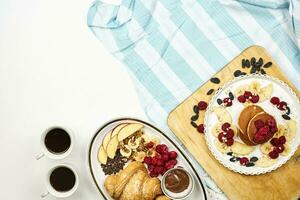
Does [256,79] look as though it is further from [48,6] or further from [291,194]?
[48,6]

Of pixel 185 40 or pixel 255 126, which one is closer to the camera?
pixel 255 126

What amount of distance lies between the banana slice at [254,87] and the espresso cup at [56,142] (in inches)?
15.5

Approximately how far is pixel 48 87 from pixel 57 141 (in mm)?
137

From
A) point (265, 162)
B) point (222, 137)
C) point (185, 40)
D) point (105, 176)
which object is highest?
point (185, 40)

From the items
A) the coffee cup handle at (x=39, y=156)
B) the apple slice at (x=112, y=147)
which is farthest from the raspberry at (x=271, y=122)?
the coffee cup handle at (x=39, y=156)

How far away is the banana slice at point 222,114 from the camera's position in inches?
45.7

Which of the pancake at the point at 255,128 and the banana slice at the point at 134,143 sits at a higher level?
the banana slice at the point at 134,143

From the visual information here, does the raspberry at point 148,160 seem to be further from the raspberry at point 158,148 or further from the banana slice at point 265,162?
the banana slice at point 265,162

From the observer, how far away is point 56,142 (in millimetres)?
1139

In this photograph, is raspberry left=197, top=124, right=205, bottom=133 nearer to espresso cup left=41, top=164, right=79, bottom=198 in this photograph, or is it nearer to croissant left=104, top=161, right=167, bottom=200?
croissant left=104, top=161, right=167, bottom=200

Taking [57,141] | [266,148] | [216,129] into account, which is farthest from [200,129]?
[57,141]

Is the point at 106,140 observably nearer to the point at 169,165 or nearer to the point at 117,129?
the point at 117,129

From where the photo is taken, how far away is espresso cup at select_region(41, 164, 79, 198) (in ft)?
3.67

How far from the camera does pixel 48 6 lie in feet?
4.04
